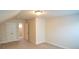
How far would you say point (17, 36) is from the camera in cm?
164

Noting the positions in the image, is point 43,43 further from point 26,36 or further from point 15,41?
point 15,41

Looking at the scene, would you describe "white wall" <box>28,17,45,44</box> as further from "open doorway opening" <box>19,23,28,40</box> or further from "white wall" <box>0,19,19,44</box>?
"white wall" <box>0,19,19,44</box>

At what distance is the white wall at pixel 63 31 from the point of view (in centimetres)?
142

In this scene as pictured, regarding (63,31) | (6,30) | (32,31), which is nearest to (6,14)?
(6,30)

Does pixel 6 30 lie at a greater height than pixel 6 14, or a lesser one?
lesser

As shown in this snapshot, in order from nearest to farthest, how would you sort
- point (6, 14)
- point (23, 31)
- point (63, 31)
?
point (6, 14) < point (63, 31) < point (23, 31)

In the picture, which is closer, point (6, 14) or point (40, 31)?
point (6, 14)

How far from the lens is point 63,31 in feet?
5.16

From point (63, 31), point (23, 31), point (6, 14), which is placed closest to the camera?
point (6, 14)

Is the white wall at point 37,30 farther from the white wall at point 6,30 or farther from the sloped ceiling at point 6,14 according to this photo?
the sloped ceiling at point 6,14

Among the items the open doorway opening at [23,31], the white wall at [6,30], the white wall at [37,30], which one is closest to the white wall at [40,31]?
the white wall at [37,30]

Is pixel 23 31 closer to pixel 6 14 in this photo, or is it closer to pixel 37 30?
pixel 37 30
